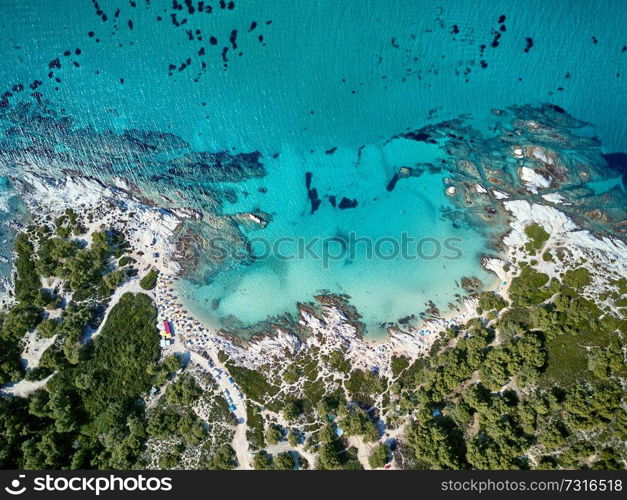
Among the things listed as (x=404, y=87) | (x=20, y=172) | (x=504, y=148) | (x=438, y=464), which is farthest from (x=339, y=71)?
(x=438, y=464)

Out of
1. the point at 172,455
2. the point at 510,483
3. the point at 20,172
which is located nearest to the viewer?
the point at 510,483

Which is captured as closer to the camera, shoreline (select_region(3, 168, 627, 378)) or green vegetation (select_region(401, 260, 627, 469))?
green vegetation (select_region(401, 260, 627, 469))

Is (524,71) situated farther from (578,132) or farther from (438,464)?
(438,464)

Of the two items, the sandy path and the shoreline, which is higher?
the shoreline

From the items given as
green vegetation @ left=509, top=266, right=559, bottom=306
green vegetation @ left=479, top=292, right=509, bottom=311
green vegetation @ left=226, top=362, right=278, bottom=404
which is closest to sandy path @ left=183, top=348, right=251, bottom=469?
green vegetation @ left=226, top=362, right=278, bottom=404

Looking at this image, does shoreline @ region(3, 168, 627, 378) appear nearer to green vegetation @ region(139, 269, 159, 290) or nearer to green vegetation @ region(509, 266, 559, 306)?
green vegetation @ region(139, 269, 159, 290)

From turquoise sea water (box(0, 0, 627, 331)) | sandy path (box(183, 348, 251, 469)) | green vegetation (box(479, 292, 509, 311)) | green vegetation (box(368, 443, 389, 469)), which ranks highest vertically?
turquoise sea water (box(0, 0, 627, 331))

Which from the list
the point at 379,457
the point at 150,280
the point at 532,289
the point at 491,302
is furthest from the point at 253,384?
the point at 532,289
